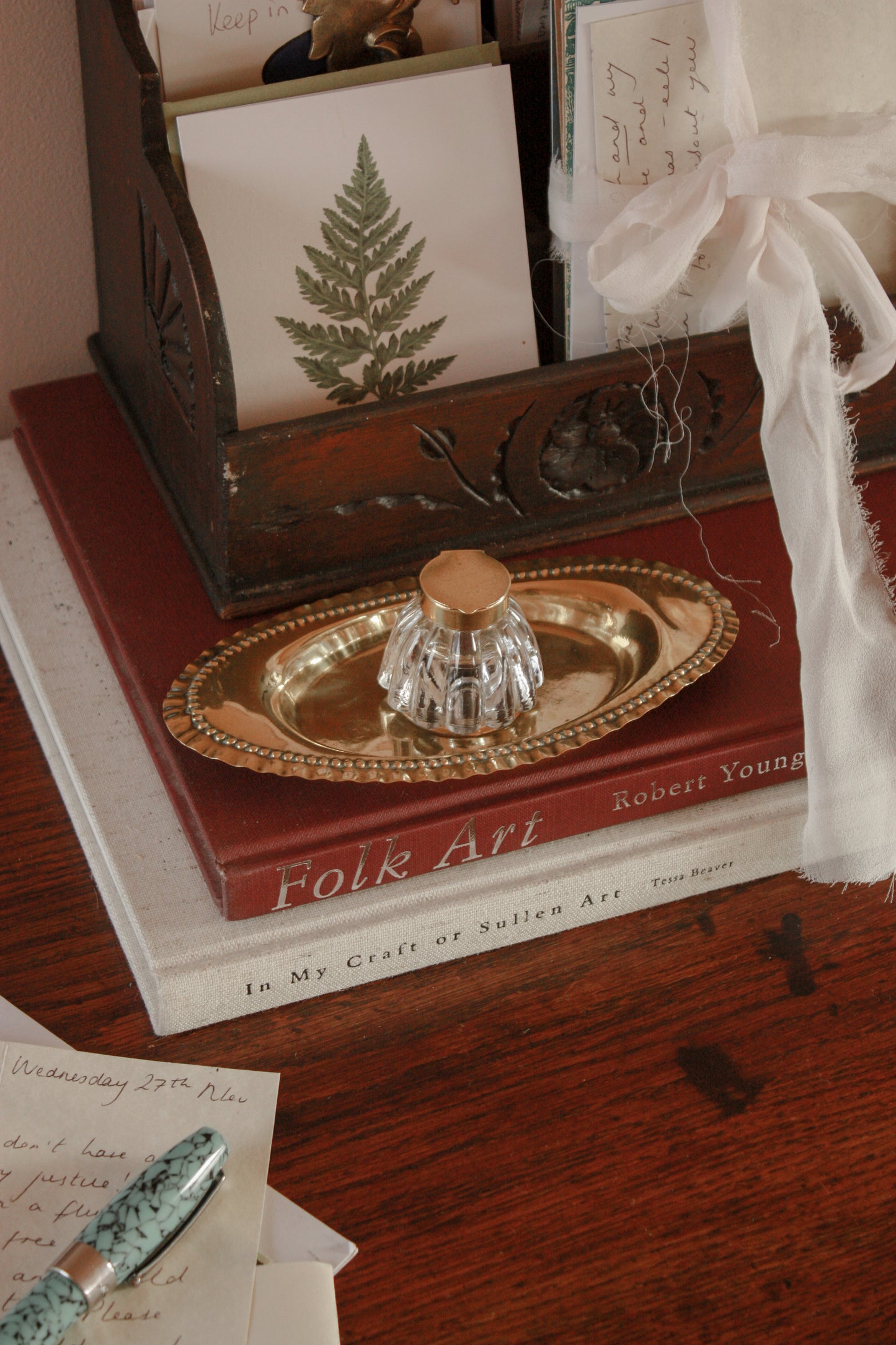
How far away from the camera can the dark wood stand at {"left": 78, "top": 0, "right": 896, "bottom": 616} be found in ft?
2.24

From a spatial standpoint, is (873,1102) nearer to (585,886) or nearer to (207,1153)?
(585,886)

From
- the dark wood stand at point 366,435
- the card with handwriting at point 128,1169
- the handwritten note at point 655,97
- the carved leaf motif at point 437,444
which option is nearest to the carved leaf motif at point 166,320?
the dark wood stand at point 366,435

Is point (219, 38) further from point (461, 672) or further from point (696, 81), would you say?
point (461, 672)

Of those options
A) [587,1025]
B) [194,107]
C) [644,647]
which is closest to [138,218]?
[194,107]

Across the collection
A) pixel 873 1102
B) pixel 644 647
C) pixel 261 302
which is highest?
pixel 261 302

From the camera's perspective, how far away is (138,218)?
2.42 feet

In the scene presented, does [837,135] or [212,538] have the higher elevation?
[837,135]

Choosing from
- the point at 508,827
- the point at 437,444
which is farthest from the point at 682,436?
the point at 508,827

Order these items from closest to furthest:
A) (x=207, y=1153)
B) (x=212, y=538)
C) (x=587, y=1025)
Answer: (x=207, y=1153), (x=587, y=1025), (x=212, y=538)

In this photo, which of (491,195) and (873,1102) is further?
(491,195)

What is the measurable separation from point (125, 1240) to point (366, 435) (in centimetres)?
40

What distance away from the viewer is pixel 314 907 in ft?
2.05

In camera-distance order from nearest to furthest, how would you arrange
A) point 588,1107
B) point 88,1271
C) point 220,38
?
point 88,1271, point 588,1107, point 220,38

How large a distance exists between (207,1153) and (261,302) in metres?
0.42
